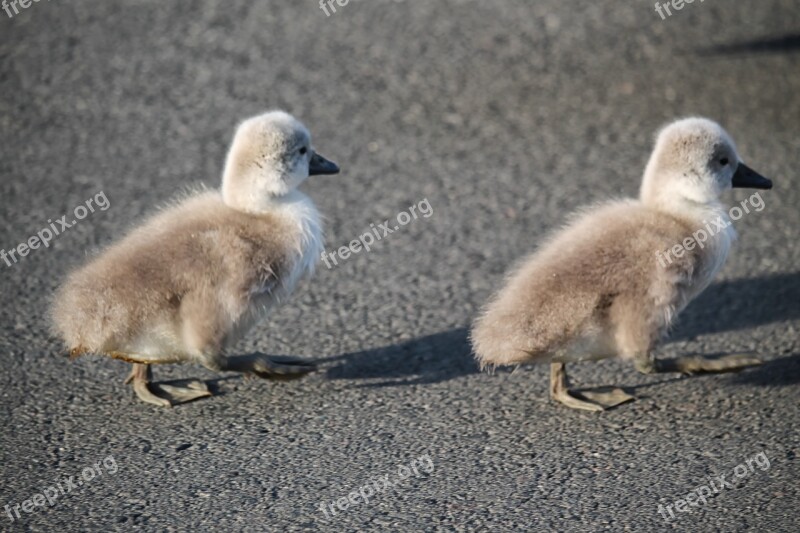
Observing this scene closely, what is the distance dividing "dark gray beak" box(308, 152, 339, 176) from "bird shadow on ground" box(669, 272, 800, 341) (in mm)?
1608

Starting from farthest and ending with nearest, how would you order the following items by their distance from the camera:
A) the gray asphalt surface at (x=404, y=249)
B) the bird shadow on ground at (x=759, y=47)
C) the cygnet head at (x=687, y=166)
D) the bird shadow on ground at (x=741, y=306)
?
the bird shadow on ground at (x=759, y=47) < the bird shadow on ground at (x=741, y=306) < the cygnet head at (x=687, y=166) < the gray asphalt surface at (x=404, y=249)

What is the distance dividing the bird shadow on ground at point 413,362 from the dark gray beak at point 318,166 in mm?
765

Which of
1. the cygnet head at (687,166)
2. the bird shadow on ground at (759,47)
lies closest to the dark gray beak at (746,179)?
the cygnet head at (687,166)

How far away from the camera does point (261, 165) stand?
14.1 ft

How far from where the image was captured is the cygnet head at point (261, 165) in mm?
4312

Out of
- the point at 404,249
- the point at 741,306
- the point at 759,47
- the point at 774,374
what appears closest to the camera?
the point at 774,374

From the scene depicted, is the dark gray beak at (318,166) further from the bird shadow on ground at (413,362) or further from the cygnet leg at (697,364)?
the cygnet leg at (697,364)

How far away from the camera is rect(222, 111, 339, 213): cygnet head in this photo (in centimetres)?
431

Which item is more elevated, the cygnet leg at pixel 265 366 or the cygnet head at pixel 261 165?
the cygnet head at pixel 261 165

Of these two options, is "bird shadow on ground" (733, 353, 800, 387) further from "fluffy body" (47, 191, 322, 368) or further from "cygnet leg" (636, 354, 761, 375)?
"fluffy body" (47, 191, 322, 368)

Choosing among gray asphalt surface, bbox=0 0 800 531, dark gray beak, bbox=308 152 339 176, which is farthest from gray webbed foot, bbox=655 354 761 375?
dark gray beak, bbox=308 152 339 176

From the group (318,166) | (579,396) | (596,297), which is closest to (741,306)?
(579,396)

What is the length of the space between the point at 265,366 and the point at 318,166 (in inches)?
34.9

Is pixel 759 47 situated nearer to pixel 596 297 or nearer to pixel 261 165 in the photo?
pixel 596 297
